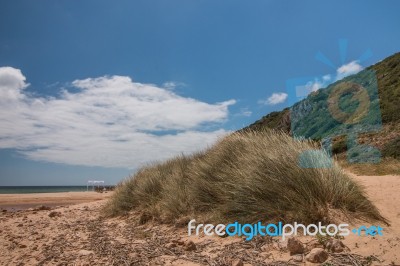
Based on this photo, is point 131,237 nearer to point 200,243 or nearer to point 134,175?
point 200,243

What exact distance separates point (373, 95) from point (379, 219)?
27.1 meters

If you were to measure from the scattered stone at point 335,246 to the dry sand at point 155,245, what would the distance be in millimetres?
170

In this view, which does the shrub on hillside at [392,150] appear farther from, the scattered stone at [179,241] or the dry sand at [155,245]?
the scattered stone at [179,241]

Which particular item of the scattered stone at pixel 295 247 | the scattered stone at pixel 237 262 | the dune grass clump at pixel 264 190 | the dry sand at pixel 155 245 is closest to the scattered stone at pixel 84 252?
the dry sand at pixel 155 245

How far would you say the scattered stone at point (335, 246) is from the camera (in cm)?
353

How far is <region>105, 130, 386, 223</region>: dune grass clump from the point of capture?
4652mm

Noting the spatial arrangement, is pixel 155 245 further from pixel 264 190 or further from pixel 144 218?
pixel 144 218

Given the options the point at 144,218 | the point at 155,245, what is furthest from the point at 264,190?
the point at 144,218

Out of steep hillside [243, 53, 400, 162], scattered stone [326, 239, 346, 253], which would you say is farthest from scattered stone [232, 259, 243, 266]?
steep hillside [243, 53, 400, 162]

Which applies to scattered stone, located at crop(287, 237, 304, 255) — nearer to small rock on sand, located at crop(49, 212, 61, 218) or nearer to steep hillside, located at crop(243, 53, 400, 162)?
small rock on sand, located at crop(49, 212, 61, 218)

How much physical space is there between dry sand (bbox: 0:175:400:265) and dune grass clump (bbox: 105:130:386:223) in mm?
450

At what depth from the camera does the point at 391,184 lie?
7047 mm

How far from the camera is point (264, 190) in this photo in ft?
16.5

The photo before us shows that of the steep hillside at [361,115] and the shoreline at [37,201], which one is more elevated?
the steep hillside at [361,115]
